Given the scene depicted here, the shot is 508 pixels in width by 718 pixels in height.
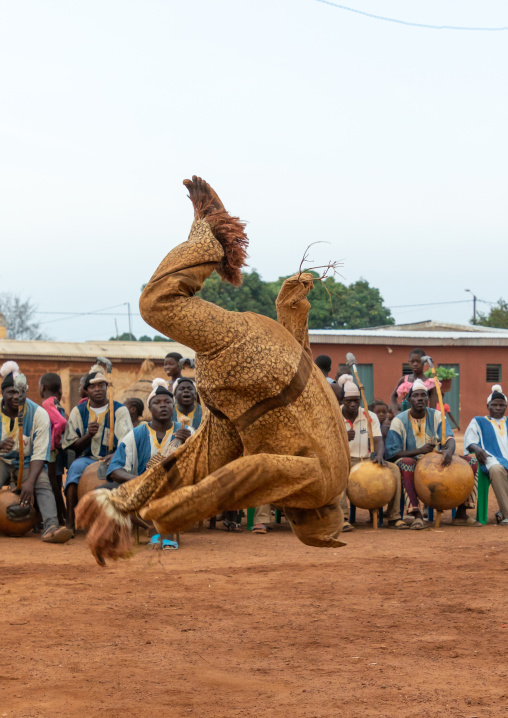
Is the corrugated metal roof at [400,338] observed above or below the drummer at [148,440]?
above

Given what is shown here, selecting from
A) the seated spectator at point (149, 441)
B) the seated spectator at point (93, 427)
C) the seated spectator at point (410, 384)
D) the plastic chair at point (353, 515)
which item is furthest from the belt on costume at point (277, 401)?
the seated spectator at point (410, 384)

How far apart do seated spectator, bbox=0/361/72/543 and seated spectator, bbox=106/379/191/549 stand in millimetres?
833

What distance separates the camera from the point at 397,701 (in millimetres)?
4707

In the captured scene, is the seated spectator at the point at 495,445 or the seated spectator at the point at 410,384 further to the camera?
the seated spectator at the point at 410,384

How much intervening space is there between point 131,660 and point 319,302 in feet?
109

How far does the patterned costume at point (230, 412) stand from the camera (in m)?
3.79

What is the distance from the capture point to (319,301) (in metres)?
38.3

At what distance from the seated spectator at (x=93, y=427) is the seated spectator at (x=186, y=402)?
0.61m

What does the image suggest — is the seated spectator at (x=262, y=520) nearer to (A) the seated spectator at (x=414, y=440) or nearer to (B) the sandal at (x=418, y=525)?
(A) the seated spectator at (x=414, y=440)

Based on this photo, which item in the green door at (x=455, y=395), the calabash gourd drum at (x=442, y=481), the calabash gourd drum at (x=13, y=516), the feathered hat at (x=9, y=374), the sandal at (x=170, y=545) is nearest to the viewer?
the sandal at (x=170, y=545)

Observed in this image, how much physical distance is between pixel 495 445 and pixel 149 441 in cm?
451

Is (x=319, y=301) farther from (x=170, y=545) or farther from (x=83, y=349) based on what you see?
(x=170, y=545)

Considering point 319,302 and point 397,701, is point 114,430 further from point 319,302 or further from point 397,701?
point 319,302

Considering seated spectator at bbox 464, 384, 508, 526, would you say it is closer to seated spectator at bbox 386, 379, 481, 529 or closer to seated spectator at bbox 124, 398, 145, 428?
seated spectator at bbox 386, 379, 481, 529
